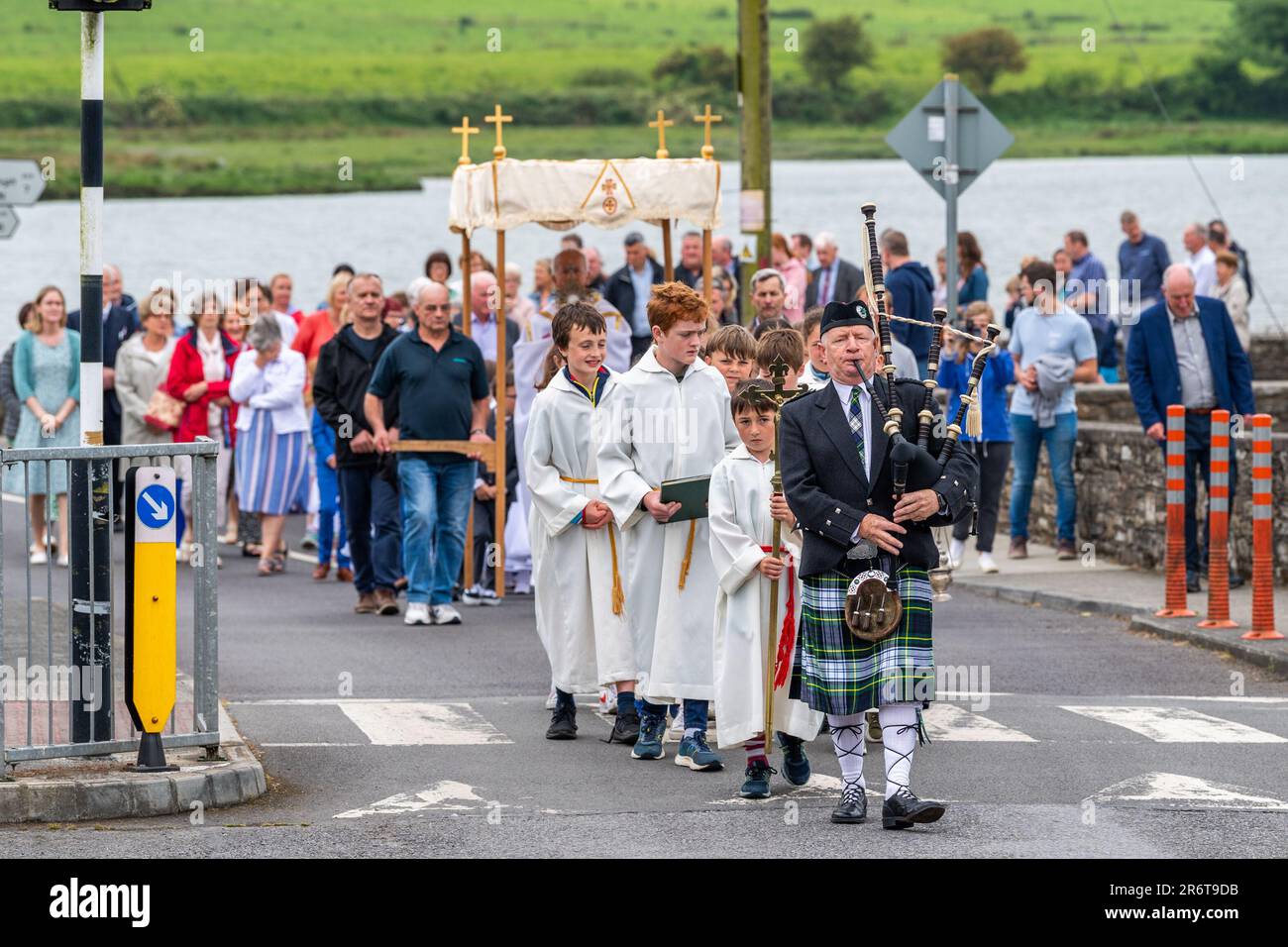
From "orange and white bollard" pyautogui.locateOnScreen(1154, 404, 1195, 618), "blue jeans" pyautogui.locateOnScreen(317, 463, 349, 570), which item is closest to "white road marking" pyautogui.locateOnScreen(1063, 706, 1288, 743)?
"orange and white bollard" pyautogui.locateOnScreen(1154, 404, 1195, 618)

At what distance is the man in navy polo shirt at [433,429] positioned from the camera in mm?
14672

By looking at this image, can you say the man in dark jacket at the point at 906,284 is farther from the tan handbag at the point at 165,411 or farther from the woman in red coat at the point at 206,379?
the tan handbag at the point at 165,411

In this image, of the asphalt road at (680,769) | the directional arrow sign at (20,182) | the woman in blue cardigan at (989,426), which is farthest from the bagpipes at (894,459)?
the directional arrow sign at (20,182)

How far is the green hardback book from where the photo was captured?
396 inches

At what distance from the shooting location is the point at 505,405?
16062 mm

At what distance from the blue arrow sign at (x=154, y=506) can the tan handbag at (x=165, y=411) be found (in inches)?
361

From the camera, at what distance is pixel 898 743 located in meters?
8.65

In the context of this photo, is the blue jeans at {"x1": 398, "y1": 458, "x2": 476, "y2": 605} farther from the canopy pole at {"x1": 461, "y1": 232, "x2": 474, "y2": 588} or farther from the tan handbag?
the tan handbag

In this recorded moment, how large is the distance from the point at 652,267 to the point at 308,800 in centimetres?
1103

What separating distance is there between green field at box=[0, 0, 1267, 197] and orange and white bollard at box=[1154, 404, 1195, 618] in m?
77.8

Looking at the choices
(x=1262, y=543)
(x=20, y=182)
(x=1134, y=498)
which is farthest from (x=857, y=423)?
(x=20, y=182)

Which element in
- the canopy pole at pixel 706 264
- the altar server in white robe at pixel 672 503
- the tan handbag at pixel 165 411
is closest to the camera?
the altar server in white robe at pixel 672 503
